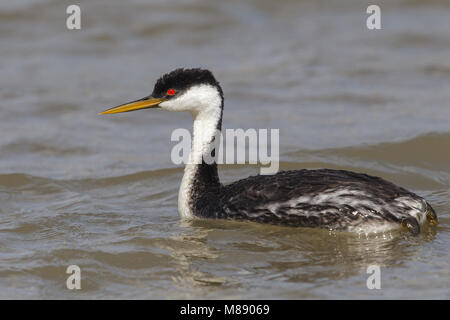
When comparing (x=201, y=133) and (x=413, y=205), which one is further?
(x=201, y=133)

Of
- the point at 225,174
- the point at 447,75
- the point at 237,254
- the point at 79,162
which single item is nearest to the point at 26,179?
the point at 79,162

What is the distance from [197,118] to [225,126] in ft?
11.7

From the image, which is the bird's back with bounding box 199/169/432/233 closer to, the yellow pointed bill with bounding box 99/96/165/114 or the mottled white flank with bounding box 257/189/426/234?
the mottled white flank with bounding box 257/189/426/234

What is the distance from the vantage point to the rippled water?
7.43m

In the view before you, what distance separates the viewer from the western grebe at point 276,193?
25.7ft

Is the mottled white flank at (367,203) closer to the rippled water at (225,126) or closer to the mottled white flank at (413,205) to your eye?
the mottled white flank at (413,205)

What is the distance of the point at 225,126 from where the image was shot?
1238 centimetres

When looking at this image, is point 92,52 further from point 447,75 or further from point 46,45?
point 447,75

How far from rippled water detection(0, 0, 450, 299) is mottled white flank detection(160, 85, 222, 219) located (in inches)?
12.6

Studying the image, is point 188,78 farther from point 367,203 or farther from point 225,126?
point 225,126

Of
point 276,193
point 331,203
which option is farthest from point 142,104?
point 331,203

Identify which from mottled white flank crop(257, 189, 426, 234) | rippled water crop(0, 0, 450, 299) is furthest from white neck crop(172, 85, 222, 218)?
mottled white flank crop(257, 189, 426, 234)

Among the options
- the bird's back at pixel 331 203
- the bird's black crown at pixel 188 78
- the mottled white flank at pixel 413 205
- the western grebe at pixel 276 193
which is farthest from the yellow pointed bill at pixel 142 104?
the mottled white flank at pixel 413 205

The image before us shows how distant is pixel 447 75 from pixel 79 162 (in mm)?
6228
